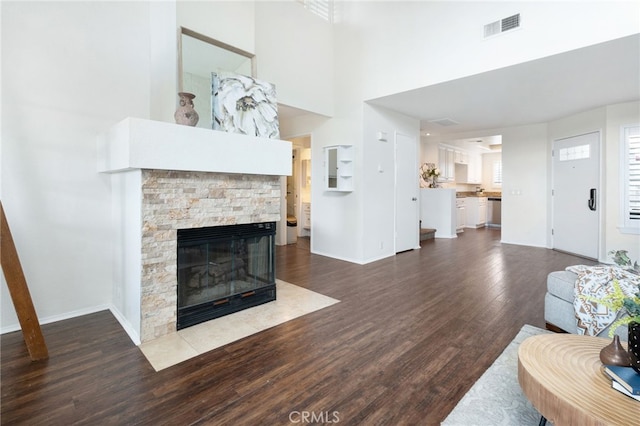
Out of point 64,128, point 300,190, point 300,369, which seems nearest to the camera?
point 300,369

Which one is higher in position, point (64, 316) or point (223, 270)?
point (223, 270)

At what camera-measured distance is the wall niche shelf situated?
5.04m

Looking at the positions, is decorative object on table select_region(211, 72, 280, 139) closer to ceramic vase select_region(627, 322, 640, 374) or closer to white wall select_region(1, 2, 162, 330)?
white wall select_region(1, 2, 162, 330)

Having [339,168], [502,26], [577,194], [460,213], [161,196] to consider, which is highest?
[502,26]

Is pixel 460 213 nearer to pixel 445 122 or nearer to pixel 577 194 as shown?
pixel 577 194

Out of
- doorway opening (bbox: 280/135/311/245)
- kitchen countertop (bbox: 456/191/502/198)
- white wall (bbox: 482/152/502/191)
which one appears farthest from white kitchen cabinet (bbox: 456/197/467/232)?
doorway opening (bbox: 280/135/311/245)

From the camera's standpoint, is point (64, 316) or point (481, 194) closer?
point (64, 316)

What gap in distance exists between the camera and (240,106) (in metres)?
2.94

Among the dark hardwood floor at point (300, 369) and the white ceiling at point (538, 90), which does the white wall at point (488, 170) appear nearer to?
the white ceiling at point (538, 90)

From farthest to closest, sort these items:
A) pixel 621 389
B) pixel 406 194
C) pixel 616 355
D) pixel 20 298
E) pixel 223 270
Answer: pixel 406 194, pixel 223 270, pixel 20 298, pixel 616 355, pixel 621 389

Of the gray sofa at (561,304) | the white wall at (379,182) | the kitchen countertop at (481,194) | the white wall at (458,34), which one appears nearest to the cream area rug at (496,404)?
the gray sofa at (561,304)

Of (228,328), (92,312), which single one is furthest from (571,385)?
(92,312)

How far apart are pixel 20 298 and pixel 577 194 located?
763cm

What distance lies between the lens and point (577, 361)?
1396 mm
